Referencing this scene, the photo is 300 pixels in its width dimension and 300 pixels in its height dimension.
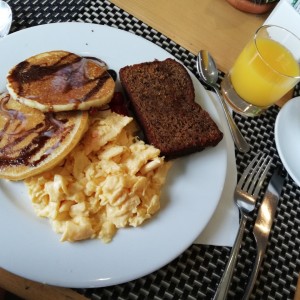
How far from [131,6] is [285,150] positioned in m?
0.99

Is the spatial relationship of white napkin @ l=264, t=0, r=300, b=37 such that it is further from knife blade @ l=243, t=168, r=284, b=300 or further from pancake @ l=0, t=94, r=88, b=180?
pancake @ l=0, t=94, r=88, b=180

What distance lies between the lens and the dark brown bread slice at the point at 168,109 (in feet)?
4.08

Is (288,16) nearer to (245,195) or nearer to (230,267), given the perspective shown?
(245,195)

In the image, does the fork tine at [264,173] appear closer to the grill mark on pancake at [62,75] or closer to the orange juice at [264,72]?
the orange juice at [264,72]

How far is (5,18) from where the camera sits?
1.46 meters

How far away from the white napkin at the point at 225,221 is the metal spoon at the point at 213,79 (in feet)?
0.39

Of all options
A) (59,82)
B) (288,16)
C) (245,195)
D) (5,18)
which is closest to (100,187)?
(59,82)

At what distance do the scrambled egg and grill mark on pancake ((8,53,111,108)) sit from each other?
15 centimetres

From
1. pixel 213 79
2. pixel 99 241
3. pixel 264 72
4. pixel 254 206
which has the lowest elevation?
pixel 99 241

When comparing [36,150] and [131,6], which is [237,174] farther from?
[131,6]

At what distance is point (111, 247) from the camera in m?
1.03

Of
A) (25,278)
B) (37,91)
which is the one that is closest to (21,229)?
(25,278)

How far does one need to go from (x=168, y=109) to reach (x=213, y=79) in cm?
35

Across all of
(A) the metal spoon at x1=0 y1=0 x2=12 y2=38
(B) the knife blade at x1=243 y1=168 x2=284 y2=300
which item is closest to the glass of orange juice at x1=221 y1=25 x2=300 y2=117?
(B) the knife blade at x1=243 y1=168 x2=284 y2=300
